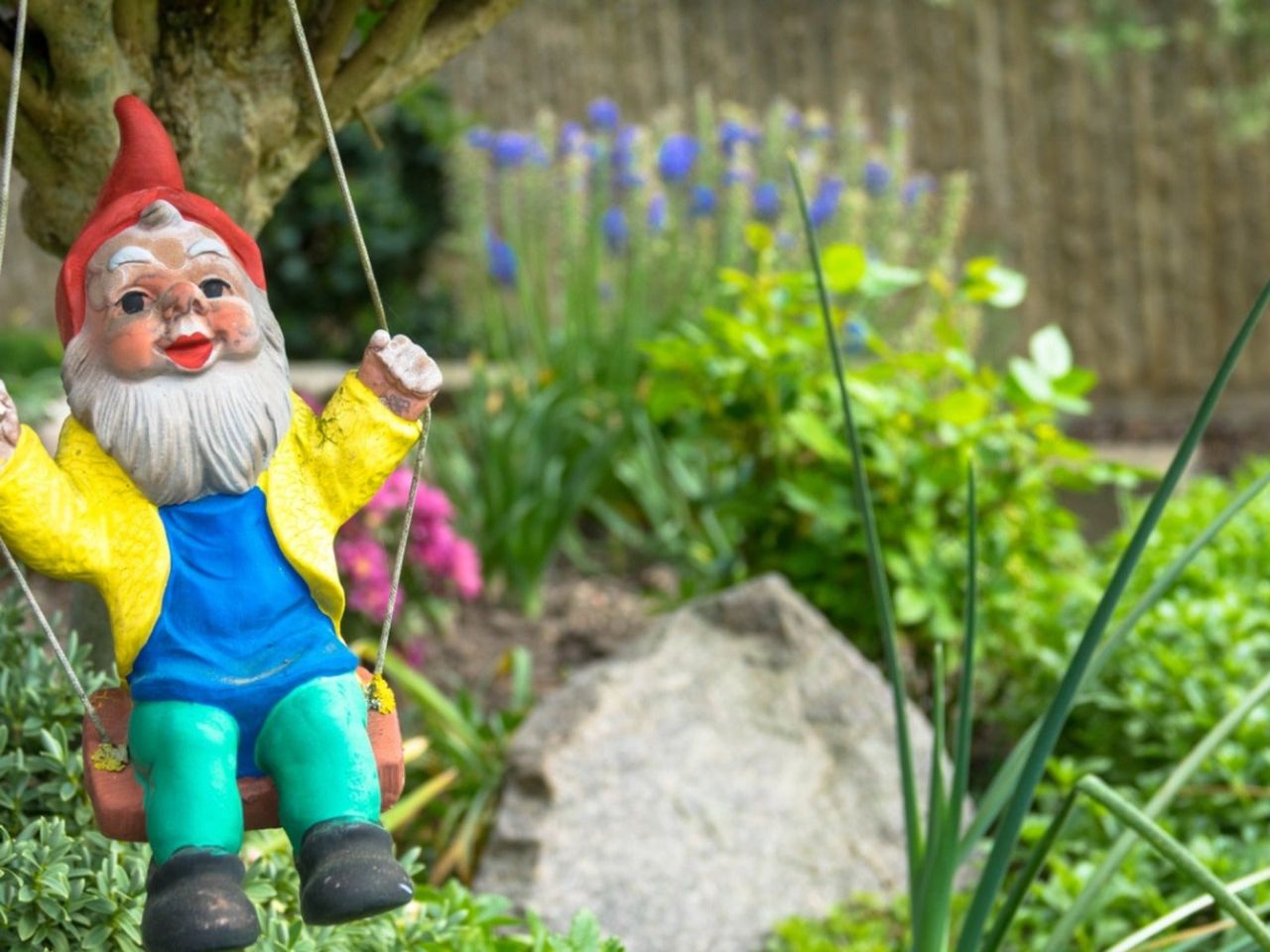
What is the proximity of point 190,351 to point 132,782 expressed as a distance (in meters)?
0.38

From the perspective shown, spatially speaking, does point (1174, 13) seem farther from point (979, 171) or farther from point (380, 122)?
point (380, 122)

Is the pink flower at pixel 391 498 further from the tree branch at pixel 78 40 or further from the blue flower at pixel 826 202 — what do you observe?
the blue flower at pixel 826 202

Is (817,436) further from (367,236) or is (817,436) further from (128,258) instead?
(367,236)

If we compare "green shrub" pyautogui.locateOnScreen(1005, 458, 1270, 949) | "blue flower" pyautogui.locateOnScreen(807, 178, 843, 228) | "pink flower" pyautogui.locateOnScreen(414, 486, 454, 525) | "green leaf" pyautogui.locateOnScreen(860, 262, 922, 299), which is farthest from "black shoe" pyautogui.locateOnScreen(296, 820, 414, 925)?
"blue flower" pyautogui.locateOnScreen(807, 178, 843, 228)

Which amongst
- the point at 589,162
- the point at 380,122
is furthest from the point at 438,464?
the point at 380,122

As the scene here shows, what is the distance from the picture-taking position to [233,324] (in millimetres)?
1243

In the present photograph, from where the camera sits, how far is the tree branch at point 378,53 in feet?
5.47

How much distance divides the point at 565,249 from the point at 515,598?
1420mm

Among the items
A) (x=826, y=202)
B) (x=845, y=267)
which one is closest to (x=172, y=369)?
(x=845, y=267)

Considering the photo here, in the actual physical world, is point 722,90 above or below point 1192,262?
above

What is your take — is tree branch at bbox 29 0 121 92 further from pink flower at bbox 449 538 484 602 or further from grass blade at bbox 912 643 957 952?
pink flower at bbox 449 538 484 602

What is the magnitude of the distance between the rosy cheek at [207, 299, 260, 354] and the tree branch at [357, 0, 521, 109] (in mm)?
614

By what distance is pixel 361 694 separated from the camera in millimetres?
1265

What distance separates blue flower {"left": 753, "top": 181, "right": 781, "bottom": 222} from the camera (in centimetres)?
449
